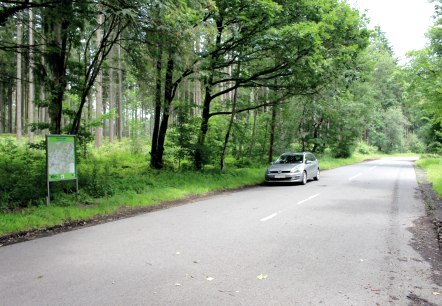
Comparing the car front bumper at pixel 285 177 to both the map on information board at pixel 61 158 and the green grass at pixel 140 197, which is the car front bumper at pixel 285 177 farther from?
the map on information board at pixel 61 158

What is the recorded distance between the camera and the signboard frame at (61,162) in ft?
32.2

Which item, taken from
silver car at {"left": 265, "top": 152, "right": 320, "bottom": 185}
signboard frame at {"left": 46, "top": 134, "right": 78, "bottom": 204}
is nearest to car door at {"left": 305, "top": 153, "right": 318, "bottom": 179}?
silver car at {"left": 265, "top": 152, "right": 320, "bottom": 185}

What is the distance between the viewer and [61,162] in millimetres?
10227

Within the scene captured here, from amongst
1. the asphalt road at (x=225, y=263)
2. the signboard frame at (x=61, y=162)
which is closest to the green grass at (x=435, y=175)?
the asphalt road at (x=225, y=263)

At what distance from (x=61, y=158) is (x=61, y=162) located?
12 centimetres

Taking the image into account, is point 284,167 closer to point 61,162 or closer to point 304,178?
point 304,178

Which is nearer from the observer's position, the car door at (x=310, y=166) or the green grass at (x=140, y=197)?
the green grass at (x=140, y=197)

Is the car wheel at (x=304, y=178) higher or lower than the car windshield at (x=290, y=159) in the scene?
lower

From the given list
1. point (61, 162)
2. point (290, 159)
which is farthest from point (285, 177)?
point (61, 162)

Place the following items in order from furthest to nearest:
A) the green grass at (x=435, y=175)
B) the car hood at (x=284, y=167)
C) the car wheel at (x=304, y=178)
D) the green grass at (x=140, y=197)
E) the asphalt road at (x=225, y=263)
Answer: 1. the car wheel at (x=304, y=178)
2. the car hood at (x=284, y=167)
3. the green grass at (x=435, y=175)
4. the green grass at (x=140, y=197)
5. the asphalt road at (x=225, y=263)

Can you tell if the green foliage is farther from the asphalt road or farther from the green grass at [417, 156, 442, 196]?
the green grass at [417, 156, 442, 196]

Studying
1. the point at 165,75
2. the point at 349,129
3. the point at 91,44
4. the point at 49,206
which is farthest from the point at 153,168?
the point at 349,129

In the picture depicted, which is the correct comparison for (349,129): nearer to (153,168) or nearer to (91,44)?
(153,168)

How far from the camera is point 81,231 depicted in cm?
785
